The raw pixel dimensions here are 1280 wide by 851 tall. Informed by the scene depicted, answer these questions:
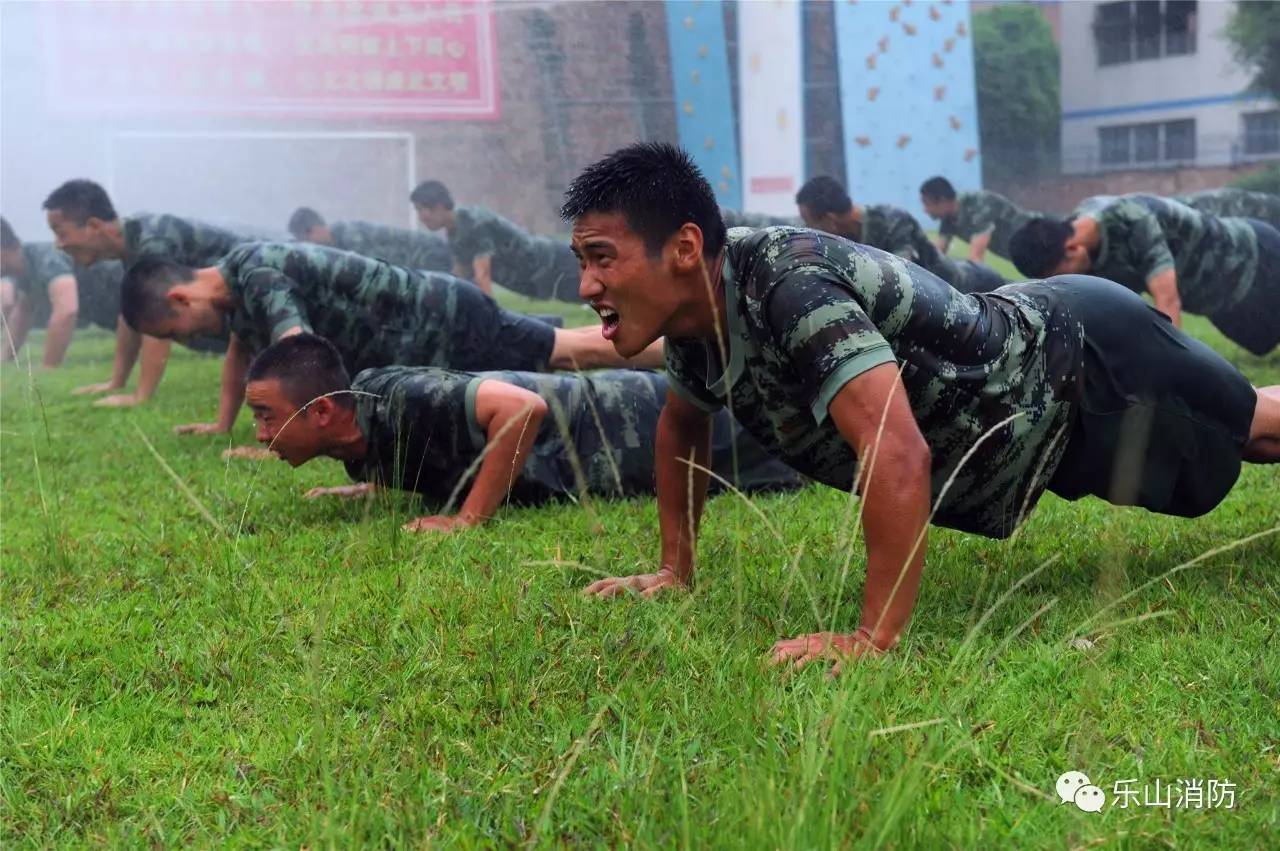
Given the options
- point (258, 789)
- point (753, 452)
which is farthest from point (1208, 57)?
point (258, 789)

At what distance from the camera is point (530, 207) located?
41.1 ft

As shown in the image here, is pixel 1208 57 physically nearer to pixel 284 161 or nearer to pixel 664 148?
pixel 284 161

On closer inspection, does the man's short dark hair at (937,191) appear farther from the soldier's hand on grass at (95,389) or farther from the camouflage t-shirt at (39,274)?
the camouflage t-shirt at (39,274)

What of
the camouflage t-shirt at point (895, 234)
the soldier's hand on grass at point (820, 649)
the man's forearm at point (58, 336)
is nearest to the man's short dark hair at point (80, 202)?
the man's forearm at point (58, 336)

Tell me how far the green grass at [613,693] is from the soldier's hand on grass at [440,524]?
7 cm

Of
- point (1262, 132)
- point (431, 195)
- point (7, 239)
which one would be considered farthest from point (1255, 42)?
point (7, 239)

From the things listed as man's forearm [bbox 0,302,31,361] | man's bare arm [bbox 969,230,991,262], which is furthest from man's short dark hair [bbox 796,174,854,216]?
man's forearm [bbox 0,302,31,361]

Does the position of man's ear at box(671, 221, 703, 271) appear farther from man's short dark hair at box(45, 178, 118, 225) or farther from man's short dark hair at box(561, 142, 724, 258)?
man's short dark hair at box(45, 178, 118, 225)

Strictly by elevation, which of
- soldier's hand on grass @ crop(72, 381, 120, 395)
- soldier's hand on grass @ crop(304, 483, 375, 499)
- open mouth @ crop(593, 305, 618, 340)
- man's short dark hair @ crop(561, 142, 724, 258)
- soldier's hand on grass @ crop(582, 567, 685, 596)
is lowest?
soldier's hand on grass @ crop(72, 381, 120, 395)

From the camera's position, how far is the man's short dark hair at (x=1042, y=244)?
688 cm

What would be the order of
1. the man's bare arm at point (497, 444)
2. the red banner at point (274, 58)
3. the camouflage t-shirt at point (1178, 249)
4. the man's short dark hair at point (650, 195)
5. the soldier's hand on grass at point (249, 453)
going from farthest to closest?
1. the red banner at point (274, 58)
2. the camouflage t-shirt at point (1178, 249)
3. the soldier's hand on grass at point (249, 453)
4. the man's bare arm at point (497, 444)
5. the man's short dark hair at point (650, 195)

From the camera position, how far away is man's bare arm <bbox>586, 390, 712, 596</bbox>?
11.1ft

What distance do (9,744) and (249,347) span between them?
3.90 metres

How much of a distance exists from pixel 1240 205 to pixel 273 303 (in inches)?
338
